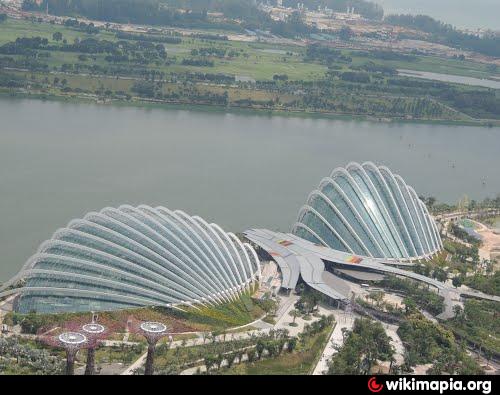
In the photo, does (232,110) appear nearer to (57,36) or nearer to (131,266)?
(57,36)

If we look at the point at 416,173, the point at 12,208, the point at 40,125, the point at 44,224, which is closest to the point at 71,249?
the point at 44,224

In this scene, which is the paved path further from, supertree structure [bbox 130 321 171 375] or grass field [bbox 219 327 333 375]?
supertree structure [bbox 130 321 171 375]

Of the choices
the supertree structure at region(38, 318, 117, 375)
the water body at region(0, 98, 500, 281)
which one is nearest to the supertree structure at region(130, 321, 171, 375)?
the supertree structure at region(38, 318, 117, 375)

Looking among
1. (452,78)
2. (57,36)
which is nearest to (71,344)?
(57,36)

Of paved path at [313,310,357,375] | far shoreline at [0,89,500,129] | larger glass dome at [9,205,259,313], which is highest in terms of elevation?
far shoreline at [0,89,500,129]
